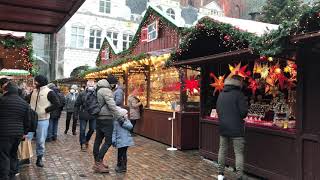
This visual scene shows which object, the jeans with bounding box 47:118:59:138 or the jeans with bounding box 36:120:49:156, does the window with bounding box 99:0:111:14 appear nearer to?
the jeans with bounding box 47:118:59:138

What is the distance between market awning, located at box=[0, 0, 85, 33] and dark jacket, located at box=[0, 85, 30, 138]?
42.3 inches

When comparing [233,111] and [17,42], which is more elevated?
[17,42]

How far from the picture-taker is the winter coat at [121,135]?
7.20m

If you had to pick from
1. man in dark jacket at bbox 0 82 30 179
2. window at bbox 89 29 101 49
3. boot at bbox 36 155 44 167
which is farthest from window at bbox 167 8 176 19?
man in dark jacket at bbox 0 82 30 179

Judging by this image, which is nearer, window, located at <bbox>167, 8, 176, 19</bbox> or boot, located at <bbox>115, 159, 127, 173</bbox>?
boot, located at <bbox>115, 159, 127, 173</bbox>

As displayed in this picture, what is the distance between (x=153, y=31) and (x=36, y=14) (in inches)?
319

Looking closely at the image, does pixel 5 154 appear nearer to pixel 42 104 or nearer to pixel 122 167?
pixel 42 104

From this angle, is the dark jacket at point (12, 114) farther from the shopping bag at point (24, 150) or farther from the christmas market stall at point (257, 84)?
the christmas market stall at point (257, 84)

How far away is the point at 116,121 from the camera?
286 inches

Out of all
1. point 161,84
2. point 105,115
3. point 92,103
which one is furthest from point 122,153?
point 161,84

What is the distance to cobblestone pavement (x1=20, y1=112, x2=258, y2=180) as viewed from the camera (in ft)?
23.8

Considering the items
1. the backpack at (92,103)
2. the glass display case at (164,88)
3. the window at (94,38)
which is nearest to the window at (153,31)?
the glass display case at (164,88)

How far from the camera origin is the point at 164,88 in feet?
40.1

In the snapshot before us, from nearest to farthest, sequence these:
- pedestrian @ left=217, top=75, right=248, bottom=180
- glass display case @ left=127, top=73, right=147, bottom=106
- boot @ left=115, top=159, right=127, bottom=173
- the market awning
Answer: the market awning
pedestrian @ left=217, top=75, right=248, bottom=180
boot @ left=115, top=159, right=127, bottom=173
glass display case @ left=127, top=73, right=147, bottom=106
